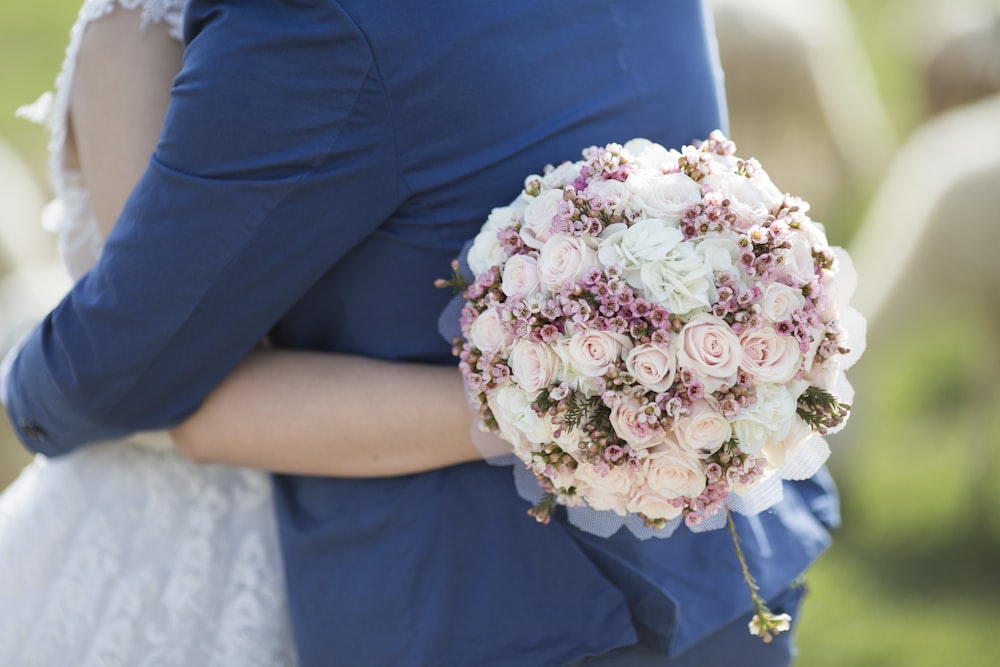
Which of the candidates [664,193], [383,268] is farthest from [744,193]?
[383,268]

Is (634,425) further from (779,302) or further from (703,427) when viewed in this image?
(779,302)

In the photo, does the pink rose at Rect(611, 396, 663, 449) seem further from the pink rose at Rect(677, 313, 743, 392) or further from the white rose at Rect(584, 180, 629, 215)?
the white rose at Rect(584, 180, 629, 215)

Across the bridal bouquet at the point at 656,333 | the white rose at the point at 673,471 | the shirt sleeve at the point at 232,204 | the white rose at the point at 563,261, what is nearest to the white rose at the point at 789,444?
the bridal bouquet at the point at 656,333

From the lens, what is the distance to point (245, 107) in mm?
1527

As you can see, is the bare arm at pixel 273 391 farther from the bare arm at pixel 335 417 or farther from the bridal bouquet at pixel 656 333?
the bridal bouquet at pixel 656 333

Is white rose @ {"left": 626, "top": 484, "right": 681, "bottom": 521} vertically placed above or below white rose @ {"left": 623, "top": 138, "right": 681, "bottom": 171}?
below

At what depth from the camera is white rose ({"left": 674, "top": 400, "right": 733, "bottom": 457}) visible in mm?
1446

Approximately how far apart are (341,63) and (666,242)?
505mm

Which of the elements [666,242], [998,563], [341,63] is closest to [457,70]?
[341,63]

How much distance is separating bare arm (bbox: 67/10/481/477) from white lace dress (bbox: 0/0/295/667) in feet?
0.26

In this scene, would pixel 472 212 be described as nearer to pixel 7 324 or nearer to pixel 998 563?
pixel 7 324

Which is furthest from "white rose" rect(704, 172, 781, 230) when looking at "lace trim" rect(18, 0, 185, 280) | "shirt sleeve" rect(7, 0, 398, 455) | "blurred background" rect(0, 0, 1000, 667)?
"blurred background" rect(0, 0, 1000, 667)

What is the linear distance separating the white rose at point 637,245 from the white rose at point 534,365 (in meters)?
0.14

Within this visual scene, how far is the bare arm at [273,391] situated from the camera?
1.72m
